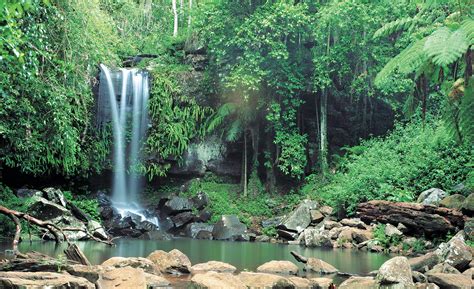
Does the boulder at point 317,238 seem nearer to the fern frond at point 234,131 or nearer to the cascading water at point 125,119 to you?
the fern frond at point 234,131

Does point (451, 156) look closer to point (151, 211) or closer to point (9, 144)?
point (151, 211)

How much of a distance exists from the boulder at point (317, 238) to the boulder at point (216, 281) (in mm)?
8537

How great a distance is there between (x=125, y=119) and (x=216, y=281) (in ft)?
51.4

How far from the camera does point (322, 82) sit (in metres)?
20.1

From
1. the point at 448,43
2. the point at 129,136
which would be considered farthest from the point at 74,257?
the point at 129,136

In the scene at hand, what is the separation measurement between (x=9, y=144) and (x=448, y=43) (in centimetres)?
1421

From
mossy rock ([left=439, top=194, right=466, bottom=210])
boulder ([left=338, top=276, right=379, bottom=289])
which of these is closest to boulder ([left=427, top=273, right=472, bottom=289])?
boulder ([left=338, top=276, right=379, bottom=289])

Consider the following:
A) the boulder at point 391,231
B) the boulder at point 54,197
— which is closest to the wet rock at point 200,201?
the boulder at point 54,197

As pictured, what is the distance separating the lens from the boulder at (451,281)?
6719 mm

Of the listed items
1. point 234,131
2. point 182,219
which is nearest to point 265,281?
point 182,219

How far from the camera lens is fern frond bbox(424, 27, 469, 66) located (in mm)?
4504

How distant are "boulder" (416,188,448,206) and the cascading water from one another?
1128 centimetres

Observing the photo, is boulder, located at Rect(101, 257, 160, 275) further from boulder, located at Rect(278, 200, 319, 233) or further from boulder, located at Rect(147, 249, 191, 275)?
boulder, located at Rect(278, 200, 319, 233)

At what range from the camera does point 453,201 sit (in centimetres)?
1294
